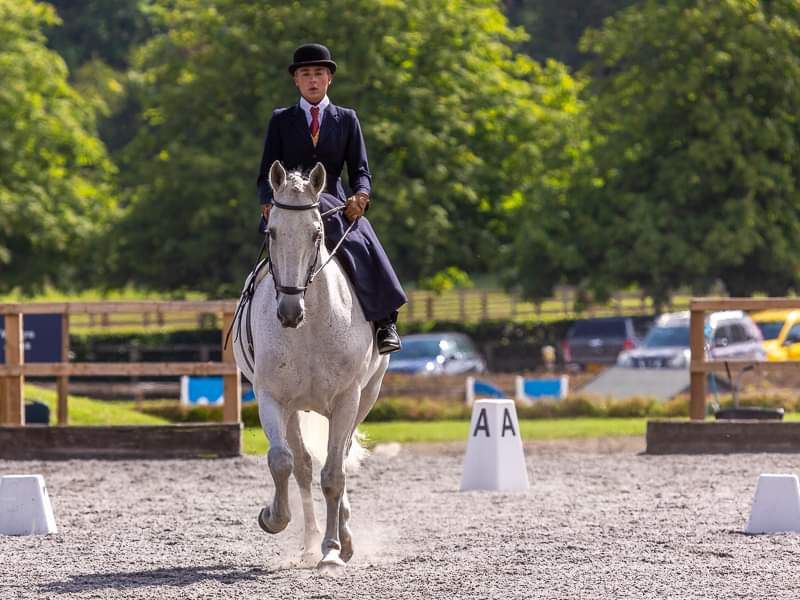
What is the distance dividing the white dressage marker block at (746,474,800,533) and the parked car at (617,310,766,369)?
61.5 ft

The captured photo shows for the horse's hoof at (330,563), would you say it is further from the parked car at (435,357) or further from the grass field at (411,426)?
the parked car at (435,357)

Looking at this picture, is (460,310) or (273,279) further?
(460,310)

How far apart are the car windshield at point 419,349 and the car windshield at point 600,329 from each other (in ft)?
21.1

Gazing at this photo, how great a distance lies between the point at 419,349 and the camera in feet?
115

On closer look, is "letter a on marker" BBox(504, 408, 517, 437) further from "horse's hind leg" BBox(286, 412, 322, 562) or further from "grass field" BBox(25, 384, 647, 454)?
"grass field" BBox(25, 384, 647, 454)

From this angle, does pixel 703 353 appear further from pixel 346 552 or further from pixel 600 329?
pixel 600 329

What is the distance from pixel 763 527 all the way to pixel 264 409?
3296mm

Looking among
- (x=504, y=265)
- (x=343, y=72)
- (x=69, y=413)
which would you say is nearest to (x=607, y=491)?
(x=69, y=413)

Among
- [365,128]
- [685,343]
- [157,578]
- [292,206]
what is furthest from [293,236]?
[365,128]

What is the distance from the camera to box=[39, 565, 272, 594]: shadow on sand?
27.5 ft

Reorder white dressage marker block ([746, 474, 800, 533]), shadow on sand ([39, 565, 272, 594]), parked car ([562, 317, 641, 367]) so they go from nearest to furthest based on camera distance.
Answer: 1. shadow on sand ([39, 565, 272, 594])
2. white dressage marker block ([746, 474, 800, 533])
3. parked car ([562, 317, 641, 367])

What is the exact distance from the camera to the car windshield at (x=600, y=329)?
40.5 m

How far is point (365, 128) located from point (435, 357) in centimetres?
569

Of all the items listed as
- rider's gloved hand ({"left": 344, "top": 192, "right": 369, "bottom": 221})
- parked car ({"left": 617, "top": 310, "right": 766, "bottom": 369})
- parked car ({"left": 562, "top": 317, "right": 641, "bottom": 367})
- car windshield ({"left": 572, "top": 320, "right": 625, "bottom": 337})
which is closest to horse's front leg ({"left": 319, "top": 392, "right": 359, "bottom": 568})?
rider's gloved hand ({"left": 344, "top": 192, "right": 369, "bottom": 221})
